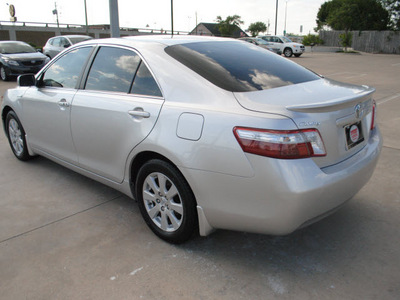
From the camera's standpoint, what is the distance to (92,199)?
379 cm

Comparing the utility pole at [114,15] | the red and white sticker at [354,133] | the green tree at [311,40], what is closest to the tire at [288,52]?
the green tree at [311,40]

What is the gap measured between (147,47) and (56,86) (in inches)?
56.0

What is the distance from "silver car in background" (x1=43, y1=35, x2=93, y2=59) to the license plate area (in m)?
16.1

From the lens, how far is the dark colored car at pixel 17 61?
45.7 ft

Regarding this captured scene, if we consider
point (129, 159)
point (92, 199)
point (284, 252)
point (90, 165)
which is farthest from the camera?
point (92, 199)

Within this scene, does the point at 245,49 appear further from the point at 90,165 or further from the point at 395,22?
the point at 395,22

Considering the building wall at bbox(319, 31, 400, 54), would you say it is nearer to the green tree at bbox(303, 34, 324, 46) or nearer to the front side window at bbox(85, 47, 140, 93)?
the green tree at bbox(303, 34, 324, 46)

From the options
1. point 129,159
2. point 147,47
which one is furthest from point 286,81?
point 129,159

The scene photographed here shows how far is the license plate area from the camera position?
2.55m

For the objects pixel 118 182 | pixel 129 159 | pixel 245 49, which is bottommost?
pixel 118 182

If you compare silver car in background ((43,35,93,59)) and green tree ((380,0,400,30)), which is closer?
silver car in background ((43,35,93,59))

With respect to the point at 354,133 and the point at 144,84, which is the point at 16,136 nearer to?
the point at 144,84

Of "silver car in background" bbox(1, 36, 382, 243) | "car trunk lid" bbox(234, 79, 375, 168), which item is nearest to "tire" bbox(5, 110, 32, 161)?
"silver car in background" bbox(1, 36, 382, 243)

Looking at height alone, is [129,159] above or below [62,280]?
above
